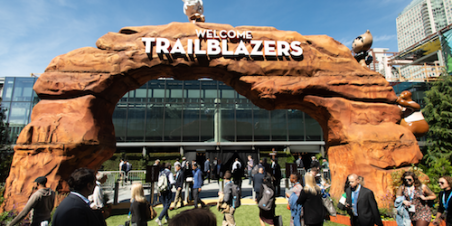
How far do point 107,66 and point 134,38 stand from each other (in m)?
1.23

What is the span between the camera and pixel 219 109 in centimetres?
2098

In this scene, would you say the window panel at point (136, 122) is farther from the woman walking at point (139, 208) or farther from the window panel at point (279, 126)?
the woman walking at point (139, 208)

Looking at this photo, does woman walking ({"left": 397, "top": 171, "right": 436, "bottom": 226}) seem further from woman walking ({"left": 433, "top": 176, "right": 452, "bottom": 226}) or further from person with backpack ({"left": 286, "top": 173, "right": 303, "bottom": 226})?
Result: person with backpack ({"left": 286, "top": 173, "right": 303, "bottom": 226})

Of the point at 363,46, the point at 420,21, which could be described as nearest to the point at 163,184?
the point at 363,46

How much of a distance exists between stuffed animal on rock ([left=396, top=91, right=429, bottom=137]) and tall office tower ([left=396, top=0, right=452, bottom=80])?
103643 mm

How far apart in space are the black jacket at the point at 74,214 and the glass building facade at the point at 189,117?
1778cm

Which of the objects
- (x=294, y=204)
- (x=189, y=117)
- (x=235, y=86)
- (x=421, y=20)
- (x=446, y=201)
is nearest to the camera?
(x=446, y=201)

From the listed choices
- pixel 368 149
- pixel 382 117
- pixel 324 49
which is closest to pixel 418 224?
pixel 368 149

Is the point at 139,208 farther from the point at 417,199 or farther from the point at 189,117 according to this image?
the point at 189,117

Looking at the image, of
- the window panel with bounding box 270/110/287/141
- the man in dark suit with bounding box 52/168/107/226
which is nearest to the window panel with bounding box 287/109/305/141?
the window panel with bounding box 270/110/287/141

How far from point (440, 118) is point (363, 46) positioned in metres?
12.2

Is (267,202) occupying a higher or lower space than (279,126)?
lower

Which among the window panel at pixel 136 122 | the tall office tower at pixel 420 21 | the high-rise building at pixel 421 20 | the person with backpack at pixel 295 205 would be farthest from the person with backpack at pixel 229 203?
the high-rise building at pixel 421 20

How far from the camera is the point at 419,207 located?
13.6ft
